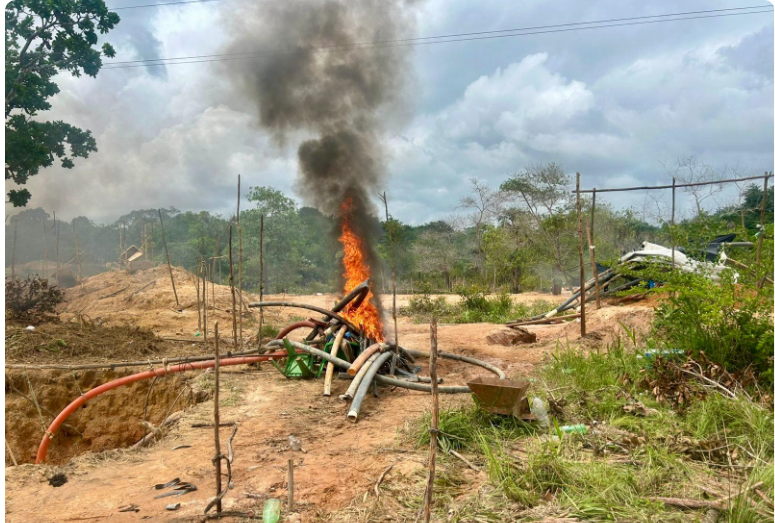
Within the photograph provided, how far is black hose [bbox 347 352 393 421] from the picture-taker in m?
5.11

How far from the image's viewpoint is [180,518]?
310cm

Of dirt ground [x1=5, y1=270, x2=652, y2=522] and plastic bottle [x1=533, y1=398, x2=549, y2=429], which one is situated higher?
plastic bottle [x1=533, y1=398, x2=549, y2=429]

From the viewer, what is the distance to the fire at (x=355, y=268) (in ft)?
24.9

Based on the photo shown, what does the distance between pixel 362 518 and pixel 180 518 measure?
1192 mm

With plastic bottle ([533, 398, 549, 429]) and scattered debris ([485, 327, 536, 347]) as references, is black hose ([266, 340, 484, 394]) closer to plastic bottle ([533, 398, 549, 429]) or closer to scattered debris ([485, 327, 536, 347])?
plastic bottle ([533, 398, 549, 429])

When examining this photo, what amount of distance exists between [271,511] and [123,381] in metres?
3.70

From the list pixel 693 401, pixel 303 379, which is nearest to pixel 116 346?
pixel 303 379

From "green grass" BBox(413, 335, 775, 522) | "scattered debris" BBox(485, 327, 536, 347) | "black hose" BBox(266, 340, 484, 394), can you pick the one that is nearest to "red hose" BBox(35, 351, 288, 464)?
"black hose" BBox(266, 340, 484, 394)

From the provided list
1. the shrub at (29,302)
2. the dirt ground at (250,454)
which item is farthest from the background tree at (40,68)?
the dirt ground at (250,454)

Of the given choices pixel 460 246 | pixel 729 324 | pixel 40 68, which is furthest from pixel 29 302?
pixel 460 246

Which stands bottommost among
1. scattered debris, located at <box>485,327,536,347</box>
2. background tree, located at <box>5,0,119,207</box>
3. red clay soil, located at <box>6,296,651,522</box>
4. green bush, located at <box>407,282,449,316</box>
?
red clay soil, located at <box>6,296,651,522</box>

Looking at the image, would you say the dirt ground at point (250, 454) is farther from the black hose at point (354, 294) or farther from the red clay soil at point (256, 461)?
the black hose at point (354, 294)

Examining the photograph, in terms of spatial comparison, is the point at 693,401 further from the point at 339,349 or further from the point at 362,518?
the point at 339,349

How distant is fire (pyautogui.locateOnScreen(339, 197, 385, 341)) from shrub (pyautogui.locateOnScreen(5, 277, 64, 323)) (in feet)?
26.1
